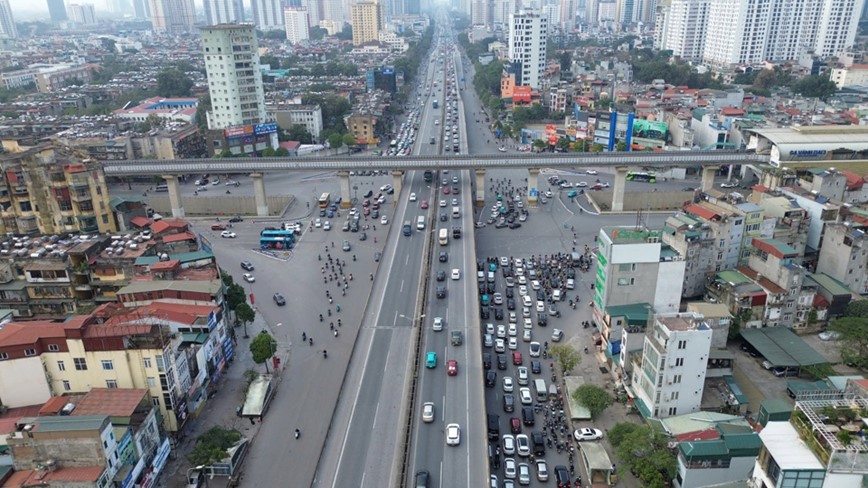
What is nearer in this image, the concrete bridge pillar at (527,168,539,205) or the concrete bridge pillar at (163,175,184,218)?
the concrete bridge pillar at (163,175,184,218)

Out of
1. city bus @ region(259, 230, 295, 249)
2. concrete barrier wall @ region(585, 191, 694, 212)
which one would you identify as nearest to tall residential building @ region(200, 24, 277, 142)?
city bus @ region(259, 230, 295, 249)

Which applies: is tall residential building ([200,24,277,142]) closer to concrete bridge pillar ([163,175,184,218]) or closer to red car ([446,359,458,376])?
concrete bridge pillar ([163,175,184,218])

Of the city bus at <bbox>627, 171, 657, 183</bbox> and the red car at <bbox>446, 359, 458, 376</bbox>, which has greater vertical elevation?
the red car at <bbox>446, 359, 458, 376</bbox>

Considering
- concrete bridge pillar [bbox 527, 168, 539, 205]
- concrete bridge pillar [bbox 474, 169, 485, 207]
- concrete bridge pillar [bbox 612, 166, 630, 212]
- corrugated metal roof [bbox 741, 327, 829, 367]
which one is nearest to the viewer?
corrugated metal roof [bbox 741, 327, 829, 367]

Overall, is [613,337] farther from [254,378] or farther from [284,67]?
[284,67]

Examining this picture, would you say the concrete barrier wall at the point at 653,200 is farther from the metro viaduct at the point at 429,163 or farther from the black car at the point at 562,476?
the black car at the point at 562,476

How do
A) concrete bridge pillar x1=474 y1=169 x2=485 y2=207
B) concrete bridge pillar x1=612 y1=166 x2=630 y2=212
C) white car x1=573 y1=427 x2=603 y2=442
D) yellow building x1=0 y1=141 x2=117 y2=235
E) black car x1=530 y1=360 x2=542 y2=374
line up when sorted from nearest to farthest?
white car x1=573 y1=427 x2=603 y2=442 < black car x1=530 y1=360 x2=542 y2=374 < yellow building x1=0 y1=141 x2=117 y2=235 < concrete bridge pillar x1=612 y1=166 x2=630 y2=212 < concrete bridge pillar x1=474 y1=169 x2=485 y2=207

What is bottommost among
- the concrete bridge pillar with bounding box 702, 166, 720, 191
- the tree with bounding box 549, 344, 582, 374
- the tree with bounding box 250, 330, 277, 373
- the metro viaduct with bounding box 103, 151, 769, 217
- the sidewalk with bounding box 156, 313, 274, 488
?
the sidewalk with bounding box 156, 313, 274, 488

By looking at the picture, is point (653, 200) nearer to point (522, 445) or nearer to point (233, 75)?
point (522, 445)
